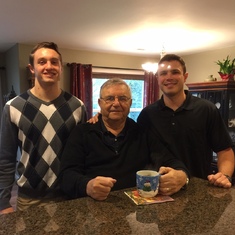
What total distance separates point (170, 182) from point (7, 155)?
0.88 meters

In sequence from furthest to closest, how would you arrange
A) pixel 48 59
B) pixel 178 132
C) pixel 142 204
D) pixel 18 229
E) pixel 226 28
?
pixel 226 28
pixel 178 132
pixel 48 59
pixel 142 204
pixel 18 229

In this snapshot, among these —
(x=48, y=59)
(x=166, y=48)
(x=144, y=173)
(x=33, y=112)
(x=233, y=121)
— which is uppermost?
(x=166, y=48)

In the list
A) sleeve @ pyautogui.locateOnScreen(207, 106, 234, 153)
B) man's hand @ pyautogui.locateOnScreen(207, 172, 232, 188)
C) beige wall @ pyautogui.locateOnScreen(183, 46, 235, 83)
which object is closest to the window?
beige wall @ pyautogui.locateOnScreen(183, 46, 235, 83)

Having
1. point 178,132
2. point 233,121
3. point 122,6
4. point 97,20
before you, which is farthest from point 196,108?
point 233,121

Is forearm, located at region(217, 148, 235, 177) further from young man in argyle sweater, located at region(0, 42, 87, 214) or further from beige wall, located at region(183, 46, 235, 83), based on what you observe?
beige wall, located at region(183, 46, 235, 83)

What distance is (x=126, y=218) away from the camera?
0.77 metres

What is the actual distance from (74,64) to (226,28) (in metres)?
2.57

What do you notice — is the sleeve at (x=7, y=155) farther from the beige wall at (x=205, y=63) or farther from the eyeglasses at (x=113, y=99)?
the beige wall at (x=205, y=63)

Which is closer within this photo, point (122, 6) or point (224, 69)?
point (122, 6)

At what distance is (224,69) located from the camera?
13.6 feet

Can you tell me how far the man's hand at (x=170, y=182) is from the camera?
37.4 inches

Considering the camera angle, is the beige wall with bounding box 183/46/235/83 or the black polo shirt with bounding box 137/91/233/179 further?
the beige wall with bounding box 183/46/235/83

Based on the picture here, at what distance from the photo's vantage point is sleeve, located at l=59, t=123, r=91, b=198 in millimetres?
985

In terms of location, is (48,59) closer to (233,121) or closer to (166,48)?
(166,48)
